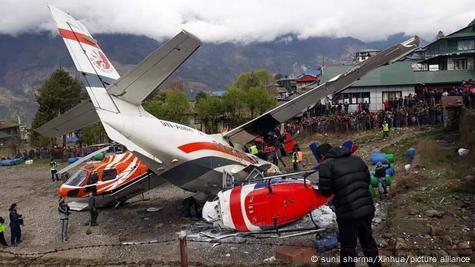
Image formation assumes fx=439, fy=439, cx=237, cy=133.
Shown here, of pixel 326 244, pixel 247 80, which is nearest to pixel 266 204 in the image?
pixel 326 244

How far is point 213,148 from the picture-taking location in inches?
591

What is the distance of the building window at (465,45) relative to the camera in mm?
45562

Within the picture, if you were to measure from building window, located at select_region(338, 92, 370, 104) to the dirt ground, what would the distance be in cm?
1852

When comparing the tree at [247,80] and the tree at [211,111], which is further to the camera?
the tree at [247,80]

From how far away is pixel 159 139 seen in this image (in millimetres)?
13305

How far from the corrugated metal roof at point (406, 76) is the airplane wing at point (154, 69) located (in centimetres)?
3082

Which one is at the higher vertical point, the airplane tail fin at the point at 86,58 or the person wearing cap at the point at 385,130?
the airplane tail fin at the point at 86,58

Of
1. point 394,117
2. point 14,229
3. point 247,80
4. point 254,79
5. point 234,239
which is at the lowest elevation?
point 234,239

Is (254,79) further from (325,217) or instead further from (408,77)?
(325,217)

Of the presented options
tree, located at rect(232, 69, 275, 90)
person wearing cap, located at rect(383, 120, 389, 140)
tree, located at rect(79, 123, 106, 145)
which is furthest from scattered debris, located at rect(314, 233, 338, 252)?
tree, located at rect(232, 69, 275, 90)

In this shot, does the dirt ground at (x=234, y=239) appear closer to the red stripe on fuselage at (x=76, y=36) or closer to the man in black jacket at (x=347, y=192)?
the man in black jacket at (x=347, y=192)

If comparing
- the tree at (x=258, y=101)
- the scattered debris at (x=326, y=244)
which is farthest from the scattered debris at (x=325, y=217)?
the tree at (x=258, y=101)

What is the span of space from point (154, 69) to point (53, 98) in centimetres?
4257

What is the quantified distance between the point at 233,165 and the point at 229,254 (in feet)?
15.9
